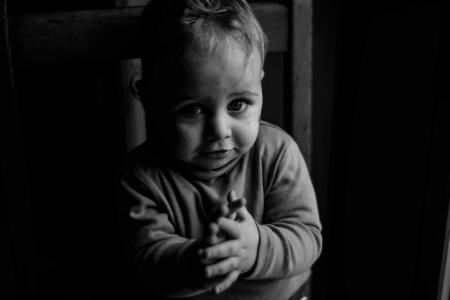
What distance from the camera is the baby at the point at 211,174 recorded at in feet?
1.91

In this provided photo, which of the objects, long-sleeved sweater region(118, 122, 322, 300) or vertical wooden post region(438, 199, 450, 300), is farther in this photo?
vertical wooden post region(438, 199, 450, 300)

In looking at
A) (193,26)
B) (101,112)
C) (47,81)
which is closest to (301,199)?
(193,26)

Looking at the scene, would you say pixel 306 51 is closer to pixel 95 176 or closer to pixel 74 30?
pixel 74 30

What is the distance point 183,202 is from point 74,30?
0.87 feet

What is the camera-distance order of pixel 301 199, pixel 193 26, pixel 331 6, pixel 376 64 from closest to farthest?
1. pixel 193 26
2. pixel 301 199
3. pixel 376 64
4. pixel 331 6

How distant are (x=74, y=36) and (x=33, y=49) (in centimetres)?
5

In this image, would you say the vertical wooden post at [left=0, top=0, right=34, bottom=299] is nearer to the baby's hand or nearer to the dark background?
the dark background

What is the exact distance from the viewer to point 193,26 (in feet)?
1.89

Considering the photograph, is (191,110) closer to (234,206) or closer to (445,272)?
(234,206)

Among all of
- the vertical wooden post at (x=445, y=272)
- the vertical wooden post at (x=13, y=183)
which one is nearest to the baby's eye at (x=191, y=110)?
the vertical wooden post at (x=13, y=183)

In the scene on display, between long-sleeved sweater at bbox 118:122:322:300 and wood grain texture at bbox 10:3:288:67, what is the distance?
147mm

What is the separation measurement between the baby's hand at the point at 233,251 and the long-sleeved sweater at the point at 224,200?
19 mm

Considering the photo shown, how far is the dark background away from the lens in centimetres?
86

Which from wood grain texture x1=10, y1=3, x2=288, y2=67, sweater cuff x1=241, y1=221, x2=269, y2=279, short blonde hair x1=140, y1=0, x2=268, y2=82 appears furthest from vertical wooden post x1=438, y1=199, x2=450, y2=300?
wood grain texture x1=10, y1=3, x2=288, y2=67
